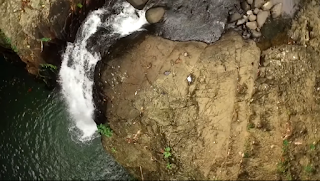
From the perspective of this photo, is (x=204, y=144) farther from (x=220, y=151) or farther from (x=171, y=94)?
(x=171, y=94)

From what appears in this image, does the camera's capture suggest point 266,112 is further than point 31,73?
No

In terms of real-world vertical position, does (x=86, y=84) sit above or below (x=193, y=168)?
above

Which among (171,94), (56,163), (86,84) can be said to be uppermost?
(86,84)

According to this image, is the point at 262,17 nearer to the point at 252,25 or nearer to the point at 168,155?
the point at 252,25

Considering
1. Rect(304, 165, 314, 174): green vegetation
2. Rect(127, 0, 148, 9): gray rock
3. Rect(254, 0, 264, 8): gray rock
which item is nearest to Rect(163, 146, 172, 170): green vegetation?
Rect(304, 165, 314, 174): green vegetation

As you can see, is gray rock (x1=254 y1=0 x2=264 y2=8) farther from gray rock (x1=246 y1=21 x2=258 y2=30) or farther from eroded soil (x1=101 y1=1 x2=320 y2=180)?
eroded soil (x1=101 y1=1 x2=320 y2=180)

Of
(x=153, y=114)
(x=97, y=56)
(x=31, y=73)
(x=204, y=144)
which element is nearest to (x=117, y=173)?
(x=153, y=114)
